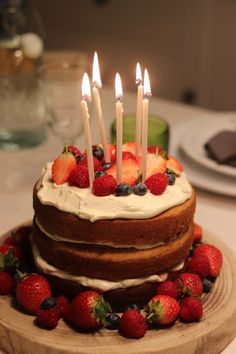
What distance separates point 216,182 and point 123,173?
51 cm

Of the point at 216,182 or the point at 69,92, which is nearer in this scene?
the point at 216,182

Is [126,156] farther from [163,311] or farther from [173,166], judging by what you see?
[163,311]

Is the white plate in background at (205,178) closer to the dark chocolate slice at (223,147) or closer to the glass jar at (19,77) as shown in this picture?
the dark chocolate slice at (223,147)

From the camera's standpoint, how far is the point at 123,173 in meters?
1.07

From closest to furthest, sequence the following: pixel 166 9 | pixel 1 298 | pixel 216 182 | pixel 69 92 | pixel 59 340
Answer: pixel 59 340 < pixel 1 298 < pixel 216 182 < pixel 69 92 < pixel 166 9

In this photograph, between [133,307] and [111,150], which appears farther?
[111,150]

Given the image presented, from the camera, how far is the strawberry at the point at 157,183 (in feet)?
3.39

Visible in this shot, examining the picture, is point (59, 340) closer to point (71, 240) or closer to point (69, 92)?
point (71, 240)

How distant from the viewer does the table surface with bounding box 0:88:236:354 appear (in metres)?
1.40

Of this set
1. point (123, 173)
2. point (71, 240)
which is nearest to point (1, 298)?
point (71, 240)

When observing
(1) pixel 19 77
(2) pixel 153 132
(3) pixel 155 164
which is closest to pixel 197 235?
(3) pixel 155 164

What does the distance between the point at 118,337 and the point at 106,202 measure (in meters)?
0.21

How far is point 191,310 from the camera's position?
997 mm

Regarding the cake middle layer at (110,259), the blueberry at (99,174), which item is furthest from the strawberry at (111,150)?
the cake middle layer at (110,259)
